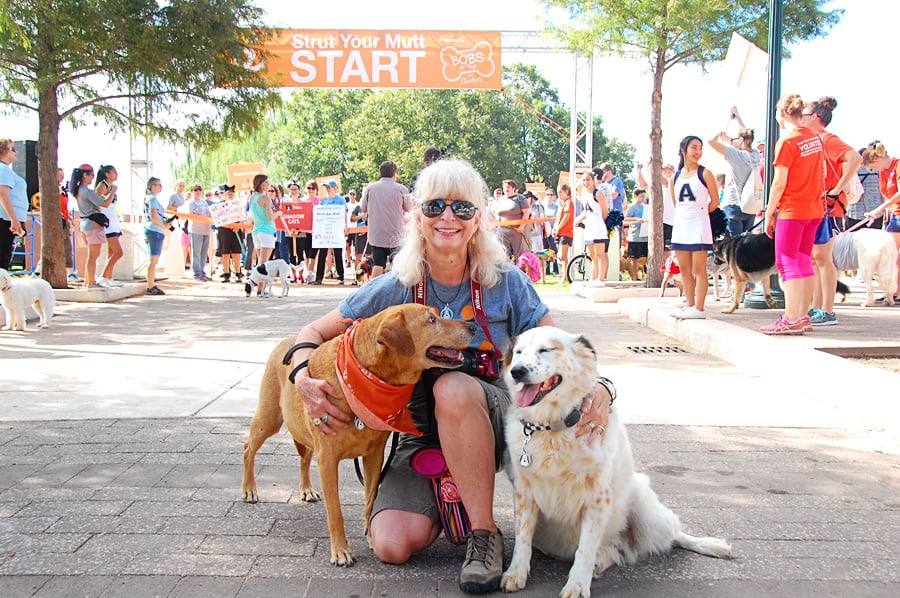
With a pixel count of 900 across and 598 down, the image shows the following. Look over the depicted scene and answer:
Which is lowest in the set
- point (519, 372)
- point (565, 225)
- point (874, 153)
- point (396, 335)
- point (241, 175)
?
point (519, 372)

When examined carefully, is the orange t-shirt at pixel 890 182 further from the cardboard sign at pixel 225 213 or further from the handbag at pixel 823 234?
the cardboard sign at pixel 225 213

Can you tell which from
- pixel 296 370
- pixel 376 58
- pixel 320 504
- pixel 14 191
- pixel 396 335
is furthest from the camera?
pixel 376 58

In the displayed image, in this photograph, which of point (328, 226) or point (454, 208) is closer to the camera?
point (454, 208)

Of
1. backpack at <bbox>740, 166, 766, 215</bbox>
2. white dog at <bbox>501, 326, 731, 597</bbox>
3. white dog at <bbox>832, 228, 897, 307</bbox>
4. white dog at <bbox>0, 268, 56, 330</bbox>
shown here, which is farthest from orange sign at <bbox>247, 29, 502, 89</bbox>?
white dog at <bbox>501, 326, 731, 597</bbox>

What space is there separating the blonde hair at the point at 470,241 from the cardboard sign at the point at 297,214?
1490 cm

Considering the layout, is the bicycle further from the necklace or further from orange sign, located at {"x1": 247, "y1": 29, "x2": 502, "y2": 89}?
the necklace

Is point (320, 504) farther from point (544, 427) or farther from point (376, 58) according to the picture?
point (376, 58)

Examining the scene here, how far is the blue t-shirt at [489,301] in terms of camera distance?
342 cm

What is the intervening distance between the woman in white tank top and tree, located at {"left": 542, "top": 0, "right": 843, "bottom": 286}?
458cm

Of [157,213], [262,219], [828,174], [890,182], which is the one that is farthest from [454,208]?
[157,213]

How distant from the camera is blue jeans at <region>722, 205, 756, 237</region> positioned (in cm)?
1170

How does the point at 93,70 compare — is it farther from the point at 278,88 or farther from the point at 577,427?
the point at 577,427

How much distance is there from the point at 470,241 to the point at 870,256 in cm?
881

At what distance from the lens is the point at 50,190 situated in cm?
1325
